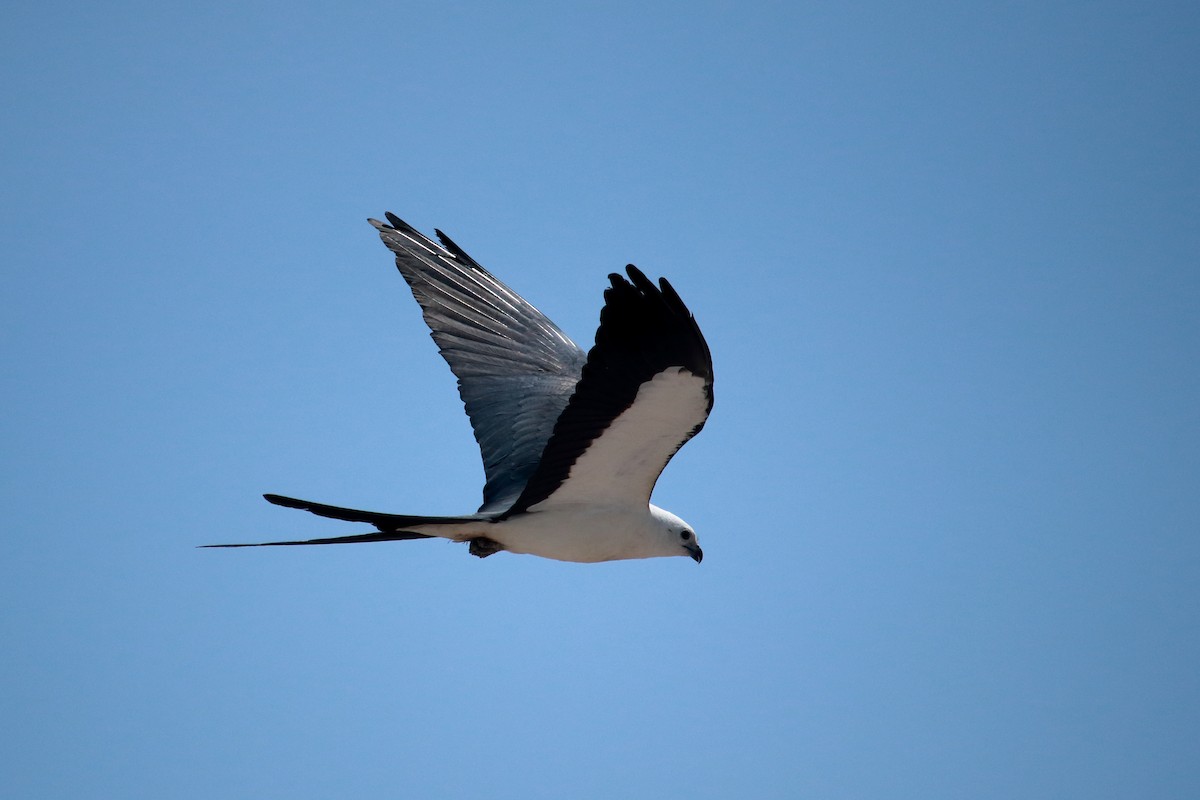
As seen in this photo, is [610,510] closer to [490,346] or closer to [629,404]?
[629,404]

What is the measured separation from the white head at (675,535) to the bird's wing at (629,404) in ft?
0.83

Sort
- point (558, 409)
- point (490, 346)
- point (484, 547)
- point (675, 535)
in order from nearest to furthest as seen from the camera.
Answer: point (484, 547), point (675, 535), point (558, 409), point (490, 346)

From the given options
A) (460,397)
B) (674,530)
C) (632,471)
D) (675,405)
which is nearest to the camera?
(675,405)

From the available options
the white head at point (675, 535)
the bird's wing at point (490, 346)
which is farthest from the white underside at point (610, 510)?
the bird's wing at point (490, 346)

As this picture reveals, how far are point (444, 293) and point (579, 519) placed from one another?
2449 mm

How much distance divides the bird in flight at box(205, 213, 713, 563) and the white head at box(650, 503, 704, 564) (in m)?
0.01

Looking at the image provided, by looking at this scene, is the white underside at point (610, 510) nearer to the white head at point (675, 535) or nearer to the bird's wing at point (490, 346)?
the white head at point (675, 535)

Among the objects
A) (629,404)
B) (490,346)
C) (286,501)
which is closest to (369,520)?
(286,501)

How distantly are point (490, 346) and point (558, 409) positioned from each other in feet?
2.86

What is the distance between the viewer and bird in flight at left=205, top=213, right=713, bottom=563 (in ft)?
22.3

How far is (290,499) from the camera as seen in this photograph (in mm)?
6770

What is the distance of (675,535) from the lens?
8.53 meters

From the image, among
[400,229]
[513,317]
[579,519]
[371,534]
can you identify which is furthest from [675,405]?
[400,229]

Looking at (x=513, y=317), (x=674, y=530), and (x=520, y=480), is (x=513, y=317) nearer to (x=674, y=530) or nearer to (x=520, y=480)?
(x=520, y=480)
